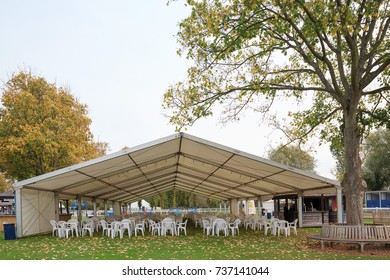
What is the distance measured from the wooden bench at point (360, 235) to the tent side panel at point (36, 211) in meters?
11.1

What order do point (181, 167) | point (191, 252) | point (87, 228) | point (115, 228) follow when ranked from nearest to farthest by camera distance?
1. point (191, 252)
2. point (115, 228)
3. point (87, 228)
4. point (181, 167)

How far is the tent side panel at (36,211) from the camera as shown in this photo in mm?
17016

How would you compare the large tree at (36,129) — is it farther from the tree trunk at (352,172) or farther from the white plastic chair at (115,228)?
the tree trunk at (352,172)

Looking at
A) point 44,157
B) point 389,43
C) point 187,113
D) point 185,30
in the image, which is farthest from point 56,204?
point 389,43

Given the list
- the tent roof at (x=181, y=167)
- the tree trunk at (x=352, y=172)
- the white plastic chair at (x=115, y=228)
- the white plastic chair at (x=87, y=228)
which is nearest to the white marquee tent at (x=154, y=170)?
the tent roof at (x=181, y=167)

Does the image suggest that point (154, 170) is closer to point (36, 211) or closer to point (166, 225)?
point (166, 225)

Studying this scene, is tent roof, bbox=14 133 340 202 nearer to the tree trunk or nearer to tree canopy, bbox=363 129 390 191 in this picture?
the tree trunk

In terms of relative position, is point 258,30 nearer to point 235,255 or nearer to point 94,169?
point 235,255

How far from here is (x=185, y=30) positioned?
1305 centimetres

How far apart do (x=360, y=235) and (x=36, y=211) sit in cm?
1278

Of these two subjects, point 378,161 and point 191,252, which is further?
point 378,161

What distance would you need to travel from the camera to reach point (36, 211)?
18281mm

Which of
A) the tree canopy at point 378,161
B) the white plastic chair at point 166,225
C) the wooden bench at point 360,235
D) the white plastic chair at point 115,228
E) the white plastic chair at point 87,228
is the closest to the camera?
the wooden bench at point 360,235

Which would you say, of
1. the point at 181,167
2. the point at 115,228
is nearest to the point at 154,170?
the point at 181,167
